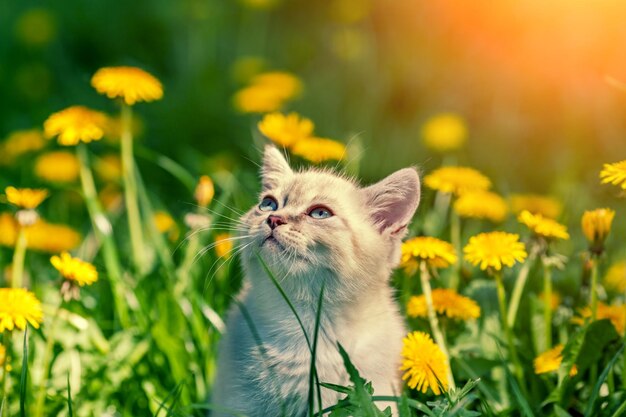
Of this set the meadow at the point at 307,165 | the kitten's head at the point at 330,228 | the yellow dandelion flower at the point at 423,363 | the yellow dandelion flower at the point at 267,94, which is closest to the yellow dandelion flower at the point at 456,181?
the meadow at the point at 307,165

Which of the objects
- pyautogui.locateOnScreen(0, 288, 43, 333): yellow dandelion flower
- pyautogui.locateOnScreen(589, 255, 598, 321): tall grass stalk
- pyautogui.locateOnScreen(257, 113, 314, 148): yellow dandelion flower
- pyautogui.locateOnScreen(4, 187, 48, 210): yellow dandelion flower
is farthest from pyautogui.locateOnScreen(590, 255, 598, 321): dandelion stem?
pyautogui.locateOnScreen(4, 187, 48, 210): yellow dandelion flower

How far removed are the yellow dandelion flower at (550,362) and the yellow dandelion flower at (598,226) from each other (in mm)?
278

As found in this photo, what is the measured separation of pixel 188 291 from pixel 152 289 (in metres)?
0.16

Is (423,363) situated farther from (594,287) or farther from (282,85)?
(282,85)

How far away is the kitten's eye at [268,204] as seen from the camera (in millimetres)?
2107

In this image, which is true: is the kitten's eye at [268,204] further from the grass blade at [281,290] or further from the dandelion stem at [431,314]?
the dandelion stem at [431,314]

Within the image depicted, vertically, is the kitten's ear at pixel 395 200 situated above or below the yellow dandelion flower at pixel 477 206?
above

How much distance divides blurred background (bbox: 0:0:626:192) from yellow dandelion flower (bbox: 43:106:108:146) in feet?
3.78

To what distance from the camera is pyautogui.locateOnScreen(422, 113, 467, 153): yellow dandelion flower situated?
3.73 m

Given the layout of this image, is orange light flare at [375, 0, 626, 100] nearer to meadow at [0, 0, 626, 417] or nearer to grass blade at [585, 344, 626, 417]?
meadow at [0, 0, 626, 417]

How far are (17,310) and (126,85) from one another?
997mm

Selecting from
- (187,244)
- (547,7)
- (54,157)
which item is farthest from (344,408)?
(547,7)

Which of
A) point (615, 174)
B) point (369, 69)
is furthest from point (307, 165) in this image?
A: point (369, 69)

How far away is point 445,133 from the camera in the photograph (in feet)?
12.3
